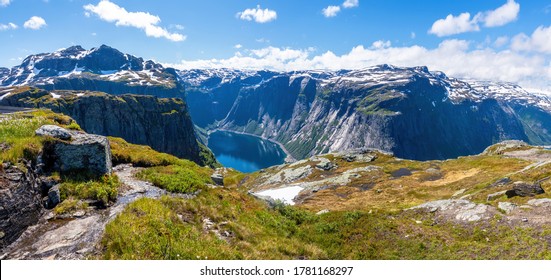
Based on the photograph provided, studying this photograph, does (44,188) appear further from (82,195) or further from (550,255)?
(550,255)

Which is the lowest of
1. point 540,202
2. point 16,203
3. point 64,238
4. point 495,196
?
point 495,196

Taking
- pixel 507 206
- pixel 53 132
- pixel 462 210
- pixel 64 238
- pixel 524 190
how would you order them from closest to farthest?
pixel 64 238 → pixel 53 132 → pixel 507 206 → pixel 462 210 → pixel 524 190

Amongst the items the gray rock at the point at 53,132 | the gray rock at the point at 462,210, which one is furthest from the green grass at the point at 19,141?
the gray rock at the point at 462,210

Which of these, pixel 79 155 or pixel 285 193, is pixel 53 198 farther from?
pixel 285 193

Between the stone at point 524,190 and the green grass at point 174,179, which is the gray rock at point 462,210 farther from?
the green grass at point 174,179

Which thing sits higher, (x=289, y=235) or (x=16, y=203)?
(x=16, y=203)

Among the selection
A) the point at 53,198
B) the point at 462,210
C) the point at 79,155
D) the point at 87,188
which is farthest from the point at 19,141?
the point at 462,210

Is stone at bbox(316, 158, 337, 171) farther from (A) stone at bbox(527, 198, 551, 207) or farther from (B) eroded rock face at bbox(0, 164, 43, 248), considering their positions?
(B) eroded rock face at bbox(0, 164, 43, 248)
